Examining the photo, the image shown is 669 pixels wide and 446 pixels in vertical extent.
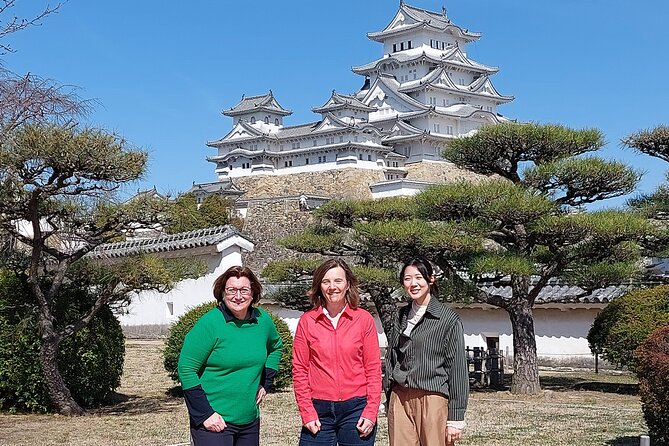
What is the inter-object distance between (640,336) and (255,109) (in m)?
40.4

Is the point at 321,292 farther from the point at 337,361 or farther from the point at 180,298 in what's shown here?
the point at 180,298

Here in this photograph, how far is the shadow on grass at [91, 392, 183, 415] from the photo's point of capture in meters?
10.1

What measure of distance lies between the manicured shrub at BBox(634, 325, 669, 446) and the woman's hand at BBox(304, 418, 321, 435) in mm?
3108

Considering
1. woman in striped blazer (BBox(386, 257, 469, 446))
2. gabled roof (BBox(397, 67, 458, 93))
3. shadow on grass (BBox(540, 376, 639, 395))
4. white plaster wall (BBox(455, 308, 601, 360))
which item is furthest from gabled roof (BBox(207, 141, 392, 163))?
woman in striped blazer (BBox(386, 257, 469, 446))

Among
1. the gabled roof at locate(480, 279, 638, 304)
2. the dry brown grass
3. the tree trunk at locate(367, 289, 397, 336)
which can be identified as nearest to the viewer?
the dry brown grass

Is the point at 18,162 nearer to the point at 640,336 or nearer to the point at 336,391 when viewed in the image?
the point at 336,391

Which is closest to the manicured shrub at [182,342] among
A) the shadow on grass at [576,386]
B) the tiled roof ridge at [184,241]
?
the shadow on grass at [576,386]

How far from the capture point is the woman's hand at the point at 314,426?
4.24 m

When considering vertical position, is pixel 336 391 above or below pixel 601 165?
below

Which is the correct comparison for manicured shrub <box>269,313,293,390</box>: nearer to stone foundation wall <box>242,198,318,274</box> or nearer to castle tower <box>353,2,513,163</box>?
stone foundation wall <box>242,198,318,274</box>

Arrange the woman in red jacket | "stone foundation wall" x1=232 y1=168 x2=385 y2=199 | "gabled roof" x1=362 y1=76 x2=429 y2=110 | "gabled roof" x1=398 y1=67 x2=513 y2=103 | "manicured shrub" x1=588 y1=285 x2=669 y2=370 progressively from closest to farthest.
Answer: the woman in red jacket → "manicured shrub" x1=588 y1=285 x2=669 y2=370 → "stone foundation wall" x1=232 y1=168 x2=385 y2=199 → "gabled roof" x1=362 y1=76 x2=429 y2=110 → "gabled roof" x1=398 y1=67 x2=513 y2=103

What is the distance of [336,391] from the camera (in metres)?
4.27

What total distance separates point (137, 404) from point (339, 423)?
708 cm

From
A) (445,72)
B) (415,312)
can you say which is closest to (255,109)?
(445,72)
